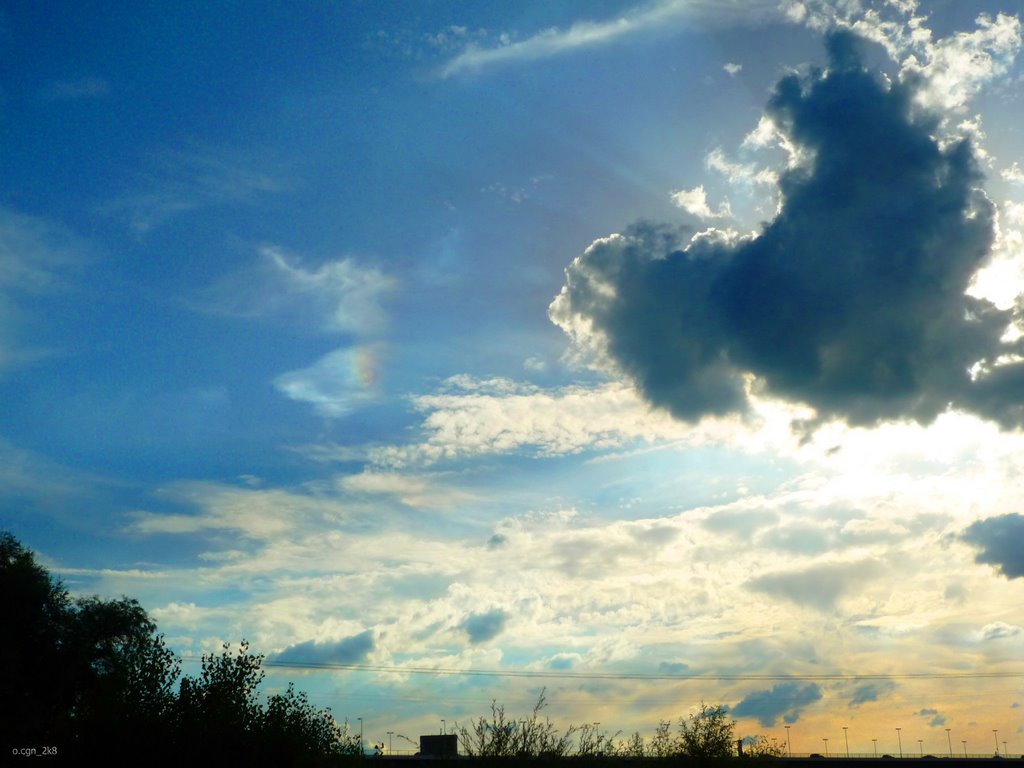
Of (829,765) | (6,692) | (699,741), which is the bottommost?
(829,765)

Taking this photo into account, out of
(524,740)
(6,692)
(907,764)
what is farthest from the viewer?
(907,764)

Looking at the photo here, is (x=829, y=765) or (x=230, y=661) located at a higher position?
(x=230, y=661)

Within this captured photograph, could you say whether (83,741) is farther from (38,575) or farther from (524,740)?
(38,575)

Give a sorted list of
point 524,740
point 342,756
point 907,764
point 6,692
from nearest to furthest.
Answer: point 524,740 → point 342,756 → point 6,692 → point 907,764

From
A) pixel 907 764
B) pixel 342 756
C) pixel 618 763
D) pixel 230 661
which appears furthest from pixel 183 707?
pixel 907 764

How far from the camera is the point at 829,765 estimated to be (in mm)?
184250

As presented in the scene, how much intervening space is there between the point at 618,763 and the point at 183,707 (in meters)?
33.9

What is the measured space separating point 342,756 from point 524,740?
46.9 feet

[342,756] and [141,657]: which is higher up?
[141,657]

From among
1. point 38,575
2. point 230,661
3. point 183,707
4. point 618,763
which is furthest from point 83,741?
point 38,575

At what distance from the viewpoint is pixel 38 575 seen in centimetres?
9562

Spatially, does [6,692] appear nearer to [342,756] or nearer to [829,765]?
[342,756]

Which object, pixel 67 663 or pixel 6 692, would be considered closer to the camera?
pixel 6 692

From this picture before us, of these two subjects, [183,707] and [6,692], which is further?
[6,692]
